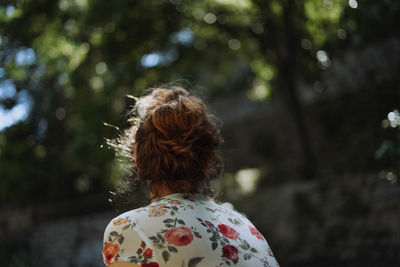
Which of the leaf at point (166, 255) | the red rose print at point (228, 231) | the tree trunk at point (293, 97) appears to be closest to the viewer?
the leaf at point (166, 255)

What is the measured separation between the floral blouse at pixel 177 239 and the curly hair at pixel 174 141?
0.13 m

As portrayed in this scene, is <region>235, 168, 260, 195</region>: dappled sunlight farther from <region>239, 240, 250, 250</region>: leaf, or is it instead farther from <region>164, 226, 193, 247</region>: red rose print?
<region>164, 226, 193, 247</region>: red rose print

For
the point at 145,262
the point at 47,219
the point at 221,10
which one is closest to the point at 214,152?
the point at 145,262

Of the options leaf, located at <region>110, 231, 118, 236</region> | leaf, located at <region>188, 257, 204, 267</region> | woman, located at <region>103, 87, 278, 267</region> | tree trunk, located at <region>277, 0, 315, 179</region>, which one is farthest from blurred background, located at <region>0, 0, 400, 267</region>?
leaf, located at <region>110, 231, 118, 236</region>

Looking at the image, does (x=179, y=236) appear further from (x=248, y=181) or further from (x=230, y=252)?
(x=248, y=181)

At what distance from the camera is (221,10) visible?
386 inches

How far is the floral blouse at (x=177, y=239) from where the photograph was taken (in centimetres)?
154

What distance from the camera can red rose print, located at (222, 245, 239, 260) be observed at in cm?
162

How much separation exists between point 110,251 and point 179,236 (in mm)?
266

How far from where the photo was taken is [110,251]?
1590 millimetres

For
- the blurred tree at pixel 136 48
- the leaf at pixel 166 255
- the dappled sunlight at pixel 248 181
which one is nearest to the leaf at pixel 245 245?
the leaf at pixel 166 255

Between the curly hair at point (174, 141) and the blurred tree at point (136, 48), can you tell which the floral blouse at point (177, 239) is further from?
the blurred tree at point (136, 48)

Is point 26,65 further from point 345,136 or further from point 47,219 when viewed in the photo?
point 345,136

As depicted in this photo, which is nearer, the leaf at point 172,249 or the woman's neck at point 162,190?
the leaf at point 172,249
